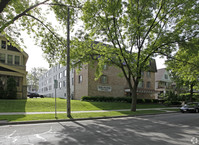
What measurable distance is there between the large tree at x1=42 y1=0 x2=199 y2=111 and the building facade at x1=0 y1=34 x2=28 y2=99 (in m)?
12.9

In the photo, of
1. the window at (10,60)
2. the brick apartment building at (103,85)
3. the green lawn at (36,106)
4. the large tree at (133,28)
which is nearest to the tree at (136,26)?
the large tree at (133,28)

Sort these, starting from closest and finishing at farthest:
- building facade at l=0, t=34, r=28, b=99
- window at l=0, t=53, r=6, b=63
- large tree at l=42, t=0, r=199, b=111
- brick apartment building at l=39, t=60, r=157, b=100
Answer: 1. large tree at l=42, t=0, r=199, b=111
2. building facade at l=0, t=34, r=28, b=99
3. window at l=0, t=53, r=6, b=63
4. brick apartment building at l=39, t=60, r=157, b=100

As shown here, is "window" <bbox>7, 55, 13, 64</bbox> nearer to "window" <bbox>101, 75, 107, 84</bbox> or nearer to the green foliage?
the green foliage

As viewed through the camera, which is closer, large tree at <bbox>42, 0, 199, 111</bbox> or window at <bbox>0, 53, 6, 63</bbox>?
large tree at <bbox>42, 0, 199, 111</bbox>

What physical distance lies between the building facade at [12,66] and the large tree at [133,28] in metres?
12.9

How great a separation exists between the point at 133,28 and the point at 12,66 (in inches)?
871

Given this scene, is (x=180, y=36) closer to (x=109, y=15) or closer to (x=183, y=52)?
(x=183, y=52)

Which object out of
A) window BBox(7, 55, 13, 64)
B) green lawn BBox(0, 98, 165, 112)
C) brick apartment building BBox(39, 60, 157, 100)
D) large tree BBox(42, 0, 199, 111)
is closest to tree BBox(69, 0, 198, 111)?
large tree BBox(42, 0, 199, 111)

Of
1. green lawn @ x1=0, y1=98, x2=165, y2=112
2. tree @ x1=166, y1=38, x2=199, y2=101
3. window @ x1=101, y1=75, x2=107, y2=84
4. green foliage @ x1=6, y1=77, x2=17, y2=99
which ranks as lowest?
green lawn @ x1=0, y1=98, x2=165, y2=112

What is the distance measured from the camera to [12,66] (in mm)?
28391

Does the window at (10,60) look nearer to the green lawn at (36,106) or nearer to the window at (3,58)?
the window at (3,58)

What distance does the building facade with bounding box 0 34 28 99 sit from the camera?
81.4 ft

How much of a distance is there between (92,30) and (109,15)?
233 centimetres

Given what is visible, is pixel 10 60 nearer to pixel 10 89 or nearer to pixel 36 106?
pixel 10 89
